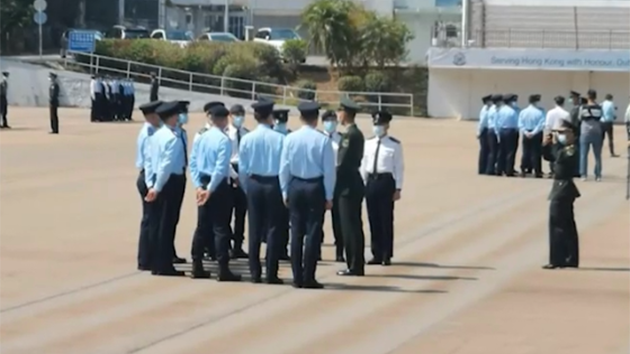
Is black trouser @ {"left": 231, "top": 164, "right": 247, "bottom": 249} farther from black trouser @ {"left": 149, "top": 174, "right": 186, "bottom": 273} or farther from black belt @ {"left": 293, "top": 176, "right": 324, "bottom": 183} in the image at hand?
black belt @ {"left": 293, "top": 176, "right": 324, "bottom": 183}

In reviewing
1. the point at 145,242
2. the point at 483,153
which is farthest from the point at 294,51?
the point at 145,242

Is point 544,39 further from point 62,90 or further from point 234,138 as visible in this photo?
point 234,138

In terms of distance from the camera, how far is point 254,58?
194ft

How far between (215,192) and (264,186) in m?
0.56

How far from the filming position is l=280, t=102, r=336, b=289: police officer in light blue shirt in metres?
14.7

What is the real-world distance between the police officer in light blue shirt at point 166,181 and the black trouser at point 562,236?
4275 mm

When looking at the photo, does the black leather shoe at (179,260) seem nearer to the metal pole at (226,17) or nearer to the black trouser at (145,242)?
the black trouser at (145,242)

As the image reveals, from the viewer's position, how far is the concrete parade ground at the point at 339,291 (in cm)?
1218

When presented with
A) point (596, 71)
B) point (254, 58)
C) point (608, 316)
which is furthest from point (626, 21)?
point (608, 316)

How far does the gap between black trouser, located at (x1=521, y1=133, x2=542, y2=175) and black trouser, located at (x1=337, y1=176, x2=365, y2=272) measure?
14.9 m

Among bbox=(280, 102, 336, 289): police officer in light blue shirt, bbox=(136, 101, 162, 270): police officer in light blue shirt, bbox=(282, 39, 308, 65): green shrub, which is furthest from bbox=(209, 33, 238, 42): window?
bbox=(280, 102, 336, 289): police officer in light blue shirt

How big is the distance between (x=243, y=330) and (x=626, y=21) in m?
49.1

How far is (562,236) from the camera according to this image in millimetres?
16891

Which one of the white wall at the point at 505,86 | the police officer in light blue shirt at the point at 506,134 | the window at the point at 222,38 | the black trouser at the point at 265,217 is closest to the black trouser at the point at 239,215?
the black trouser at the point at 265,217
